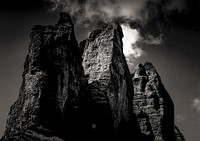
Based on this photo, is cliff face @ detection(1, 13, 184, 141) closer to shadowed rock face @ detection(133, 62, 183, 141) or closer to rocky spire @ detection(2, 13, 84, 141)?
rocky spire @ detection(2, 13, 84, 141)

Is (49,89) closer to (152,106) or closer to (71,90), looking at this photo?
(71,90)

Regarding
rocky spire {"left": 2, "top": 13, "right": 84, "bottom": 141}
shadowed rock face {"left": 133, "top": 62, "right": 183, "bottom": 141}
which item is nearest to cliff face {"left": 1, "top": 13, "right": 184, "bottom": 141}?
rocky spire {"left": 2, "top": 13, "right": 84, "bottom": 141}

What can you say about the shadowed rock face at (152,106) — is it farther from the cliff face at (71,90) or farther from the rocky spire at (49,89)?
the rocky spire at (49,89)

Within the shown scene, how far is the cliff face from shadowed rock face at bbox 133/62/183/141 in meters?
5.13

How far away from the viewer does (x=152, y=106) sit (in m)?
36.5

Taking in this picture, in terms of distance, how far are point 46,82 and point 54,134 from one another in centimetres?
305

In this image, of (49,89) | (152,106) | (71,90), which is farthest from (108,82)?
(152,106)

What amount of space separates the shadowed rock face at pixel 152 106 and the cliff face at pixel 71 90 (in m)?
5.13

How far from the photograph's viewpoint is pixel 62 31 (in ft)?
64.3

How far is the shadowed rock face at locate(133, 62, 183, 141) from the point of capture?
113 ft

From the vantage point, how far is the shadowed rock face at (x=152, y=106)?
113ft

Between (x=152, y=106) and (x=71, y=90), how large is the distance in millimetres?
19861

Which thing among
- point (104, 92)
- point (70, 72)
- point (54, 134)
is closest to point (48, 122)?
point (54, 134)

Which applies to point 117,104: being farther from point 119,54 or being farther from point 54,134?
point 54,134
